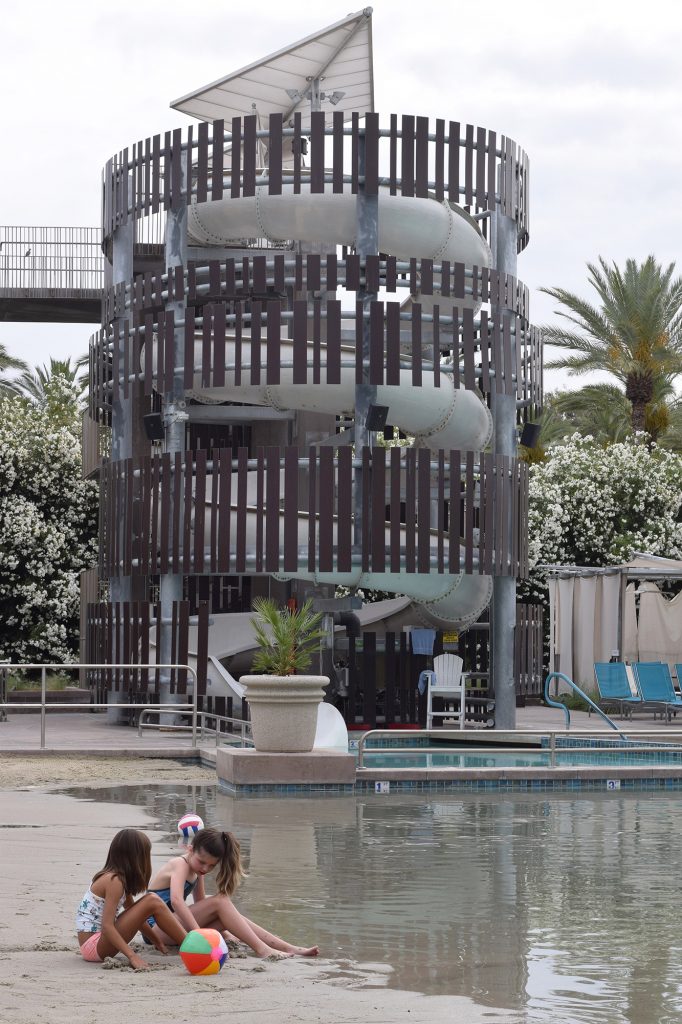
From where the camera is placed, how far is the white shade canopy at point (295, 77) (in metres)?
27.6

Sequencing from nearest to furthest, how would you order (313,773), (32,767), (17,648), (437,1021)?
(437,1021), (313,773), (32,767), (17,648)

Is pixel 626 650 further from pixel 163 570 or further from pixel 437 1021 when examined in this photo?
pixel 437 1021

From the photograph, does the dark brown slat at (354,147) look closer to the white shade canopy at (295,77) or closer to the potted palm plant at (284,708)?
the white shade canopy at (295,77)

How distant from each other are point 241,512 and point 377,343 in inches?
127

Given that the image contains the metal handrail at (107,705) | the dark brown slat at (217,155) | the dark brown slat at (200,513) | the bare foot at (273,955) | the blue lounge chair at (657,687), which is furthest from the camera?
the blue lounge chair at (657,687)

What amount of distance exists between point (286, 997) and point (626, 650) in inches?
955

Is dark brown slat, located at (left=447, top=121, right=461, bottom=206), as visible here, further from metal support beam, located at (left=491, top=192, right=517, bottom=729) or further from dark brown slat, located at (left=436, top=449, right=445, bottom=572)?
dark brown slat, located at (left=436, top=449, right=445, bottom=572)

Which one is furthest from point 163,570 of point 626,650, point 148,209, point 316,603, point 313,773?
point 626,650

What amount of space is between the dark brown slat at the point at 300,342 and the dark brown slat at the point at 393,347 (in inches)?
48.7

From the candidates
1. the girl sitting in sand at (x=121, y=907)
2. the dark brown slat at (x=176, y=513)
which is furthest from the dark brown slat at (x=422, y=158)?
the girl sitting in sand at (x=121, y=907)

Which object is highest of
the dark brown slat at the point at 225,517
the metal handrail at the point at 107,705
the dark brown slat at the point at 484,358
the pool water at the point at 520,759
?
the dark brown slat at the point at 484,358

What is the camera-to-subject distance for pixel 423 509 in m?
23.3

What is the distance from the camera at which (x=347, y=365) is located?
78.3 ft

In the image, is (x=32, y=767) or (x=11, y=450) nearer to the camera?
(x=32, y=767)
